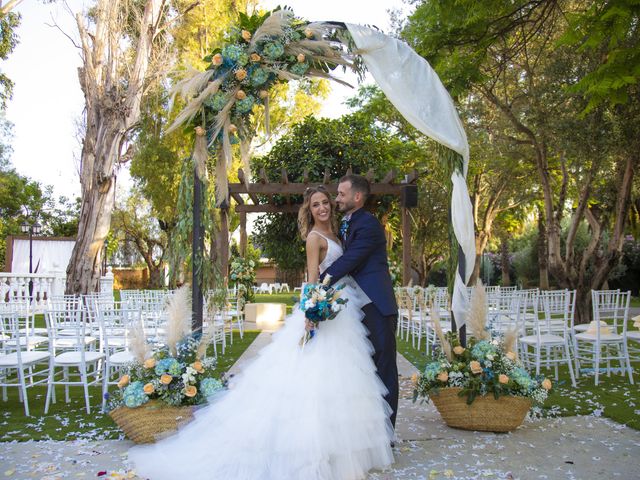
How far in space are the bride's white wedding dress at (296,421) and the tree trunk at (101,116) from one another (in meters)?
10.8

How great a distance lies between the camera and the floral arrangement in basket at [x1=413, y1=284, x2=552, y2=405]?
4438 mm

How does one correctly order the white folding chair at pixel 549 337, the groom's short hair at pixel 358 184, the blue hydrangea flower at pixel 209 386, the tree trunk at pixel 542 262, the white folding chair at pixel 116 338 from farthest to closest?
the tree trunk at pixel 542 262, the white folding chair at pixel 549 337, the white folding chair at pixel 116 338, the blue hydrangea flower at pixel 209 386, the groom's short hair at pixel 358 184

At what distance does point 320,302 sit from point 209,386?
1288 millimetres

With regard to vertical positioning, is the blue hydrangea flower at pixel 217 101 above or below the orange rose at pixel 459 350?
above

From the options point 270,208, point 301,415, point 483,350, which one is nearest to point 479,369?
point 483,350

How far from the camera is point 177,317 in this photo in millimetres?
4289

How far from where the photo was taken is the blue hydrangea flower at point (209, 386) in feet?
13.7

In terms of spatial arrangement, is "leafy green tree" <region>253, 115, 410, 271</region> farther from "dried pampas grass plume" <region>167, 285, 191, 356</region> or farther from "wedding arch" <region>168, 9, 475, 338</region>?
"dried pampas grass plume" <region>167, 285, 191, 356</region>

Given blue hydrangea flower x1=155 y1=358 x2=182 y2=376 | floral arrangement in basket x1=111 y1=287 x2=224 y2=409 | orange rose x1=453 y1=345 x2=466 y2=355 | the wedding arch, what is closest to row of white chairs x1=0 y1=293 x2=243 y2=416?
floral arrangement in basket x1=111 y1=287 x2=224 y2=409

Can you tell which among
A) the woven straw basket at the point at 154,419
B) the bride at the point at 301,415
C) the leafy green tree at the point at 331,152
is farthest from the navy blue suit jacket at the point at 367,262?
the leafy green tree at the point at 331,152

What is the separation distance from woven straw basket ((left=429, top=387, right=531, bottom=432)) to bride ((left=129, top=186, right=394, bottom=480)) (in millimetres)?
1032

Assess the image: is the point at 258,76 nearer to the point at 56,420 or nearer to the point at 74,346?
the point at 74,346

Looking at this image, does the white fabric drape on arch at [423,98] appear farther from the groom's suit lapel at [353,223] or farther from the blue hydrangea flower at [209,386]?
the blue hydrangea flower at [209,386]

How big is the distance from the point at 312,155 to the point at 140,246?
73.6 ft
